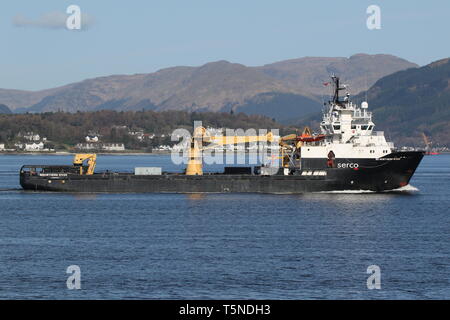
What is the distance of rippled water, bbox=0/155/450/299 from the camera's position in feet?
133

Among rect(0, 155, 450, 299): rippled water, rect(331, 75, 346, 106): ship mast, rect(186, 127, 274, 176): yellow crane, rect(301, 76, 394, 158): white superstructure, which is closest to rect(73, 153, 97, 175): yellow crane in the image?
rect(0, 155, 450, 299): rippled water

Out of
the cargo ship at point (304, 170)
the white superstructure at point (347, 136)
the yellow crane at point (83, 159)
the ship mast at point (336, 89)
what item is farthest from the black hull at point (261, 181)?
the ship mast at point (336, 89)

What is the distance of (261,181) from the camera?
8888 cm

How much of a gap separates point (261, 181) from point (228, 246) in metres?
35.8

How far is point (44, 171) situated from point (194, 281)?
5633 centimetres

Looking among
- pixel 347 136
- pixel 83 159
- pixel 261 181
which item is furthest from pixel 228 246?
pixel 83 159

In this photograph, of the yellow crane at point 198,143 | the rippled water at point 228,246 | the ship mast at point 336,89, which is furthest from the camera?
the yellow crane at point 198,143

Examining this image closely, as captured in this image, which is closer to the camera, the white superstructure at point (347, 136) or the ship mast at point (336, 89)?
the white superstructure at point (347, 136)

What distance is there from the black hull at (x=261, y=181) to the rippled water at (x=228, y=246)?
1835mm

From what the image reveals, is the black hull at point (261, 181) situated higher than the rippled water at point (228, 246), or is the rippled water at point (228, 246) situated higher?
the black hull at point (261, 181)

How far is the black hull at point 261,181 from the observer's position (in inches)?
3337

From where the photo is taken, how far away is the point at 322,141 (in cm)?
8800

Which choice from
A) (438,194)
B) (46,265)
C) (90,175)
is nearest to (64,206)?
(90,175)

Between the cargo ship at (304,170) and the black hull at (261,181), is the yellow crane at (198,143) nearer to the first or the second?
the cargo ship at (304,170)
